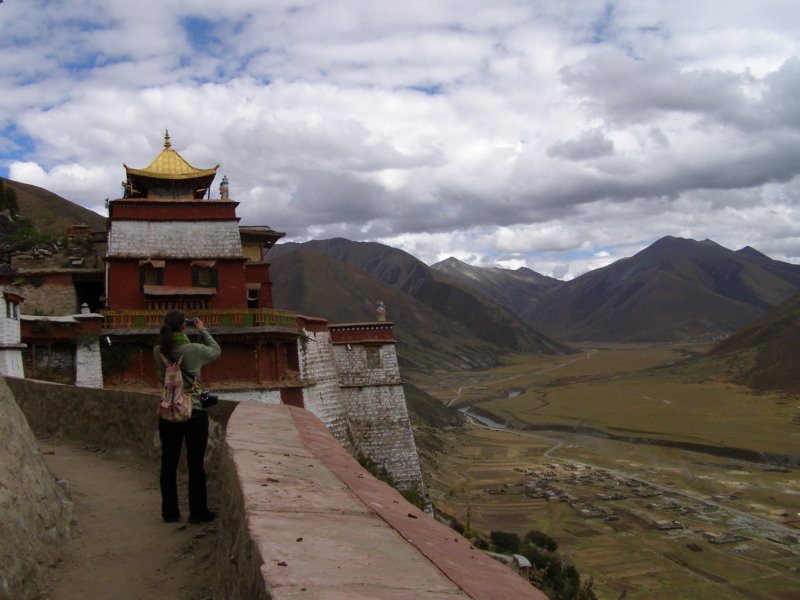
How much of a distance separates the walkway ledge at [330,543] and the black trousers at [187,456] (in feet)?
2.20

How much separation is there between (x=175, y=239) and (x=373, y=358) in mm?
7540

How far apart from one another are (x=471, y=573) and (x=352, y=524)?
76cm

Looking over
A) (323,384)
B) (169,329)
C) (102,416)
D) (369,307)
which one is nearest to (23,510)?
(169,329)

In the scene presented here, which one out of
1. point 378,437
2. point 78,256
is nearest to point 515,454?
point 378,437

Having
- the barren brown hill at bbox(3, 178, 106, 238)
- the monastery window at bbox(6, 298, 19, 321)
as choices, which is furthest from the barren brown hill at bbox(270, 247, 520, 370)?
the monastery window at bbox(6, 298, 19, 321)

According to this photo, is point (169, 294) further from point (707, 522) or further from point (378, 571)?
point (707, 522)

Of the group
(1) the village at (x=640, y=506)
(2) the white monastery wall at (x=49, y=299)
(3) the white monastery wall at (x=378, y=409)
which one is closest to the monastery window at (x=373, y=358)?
(3) the white monastery wall at (x=378, y=409)

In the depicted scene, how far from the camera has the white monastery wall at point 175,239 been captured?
73.6 ft

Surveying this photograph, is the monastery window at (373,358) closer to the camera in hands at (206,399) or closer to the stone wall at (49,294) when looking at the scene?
the stone wall at (49,294)

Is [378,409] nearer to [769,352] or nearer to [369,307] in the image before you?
[769,352]

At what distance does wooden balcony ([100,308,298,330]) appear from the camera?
20172 mm

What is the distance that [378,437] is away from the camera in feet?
74.9

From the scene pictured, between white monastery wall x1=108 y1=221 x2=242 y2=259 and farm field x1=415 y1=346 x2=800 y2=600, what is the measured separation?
1605 centimetres

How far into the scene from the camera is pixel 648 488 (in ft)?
140
